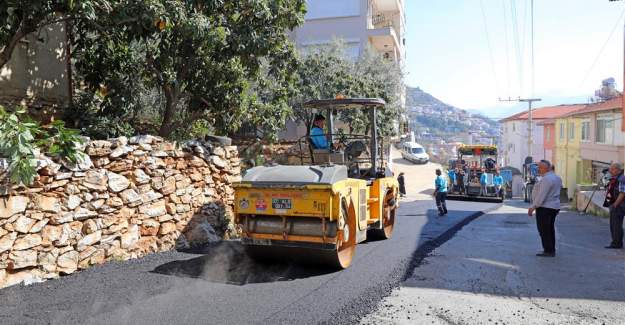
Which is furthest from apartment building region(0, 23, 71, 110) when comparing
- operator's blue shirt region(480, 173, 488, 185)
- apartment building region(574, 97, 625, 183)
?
apartment building region(574, 97, 625, 183)

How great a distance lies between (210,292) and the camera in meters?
5.62

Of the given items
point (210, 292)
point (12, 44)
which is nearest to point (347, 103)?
point (210, 292)

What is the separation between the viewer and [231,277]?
636 cm

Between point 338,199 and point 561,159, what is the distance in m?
34.2

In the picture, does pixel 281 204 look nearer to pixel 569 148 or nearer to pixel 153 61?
pixel 153 61

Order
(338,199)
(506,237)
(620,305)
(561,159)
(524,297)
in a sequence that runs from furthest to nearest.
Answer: (561,159), (506,237), (338,199), (524,297), (620,305)

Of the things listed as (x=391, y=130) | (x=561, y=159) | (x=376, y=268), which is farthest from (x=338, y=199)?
(x=561, y=159)

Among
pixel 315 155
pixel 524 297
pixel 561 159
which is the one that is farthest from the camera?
pixel 561 159

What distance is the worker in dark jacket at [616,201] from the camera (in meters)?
7.99

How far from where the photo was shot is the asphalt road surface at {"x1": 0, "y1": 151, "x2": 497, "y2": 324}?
482 centimetres

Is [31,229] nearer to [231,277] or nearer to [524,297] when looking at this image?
[231,277]

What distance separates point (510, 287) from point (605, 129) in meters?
24.6

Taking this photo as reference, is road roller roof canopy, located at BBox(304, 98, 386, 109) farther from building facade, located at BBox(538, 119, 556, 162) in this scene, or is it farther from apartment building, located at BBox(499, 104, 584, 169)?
apartment building, located at BBox(499, 104, 584, 169)

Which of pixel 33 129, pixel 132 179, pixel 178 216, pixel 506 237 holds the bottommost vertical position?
pixel 506 237
